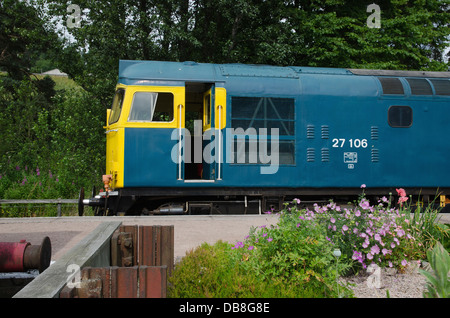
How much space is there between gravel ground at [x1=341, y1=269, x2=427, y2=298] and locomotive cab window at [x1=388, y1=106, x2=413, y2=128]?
649cm

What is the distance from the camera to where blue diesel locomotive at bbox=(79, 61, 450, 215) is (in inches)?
379

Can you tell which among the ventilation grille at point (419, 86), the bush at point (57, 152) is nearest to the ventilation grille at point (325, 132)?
the ventilation grille at point (419, 86)

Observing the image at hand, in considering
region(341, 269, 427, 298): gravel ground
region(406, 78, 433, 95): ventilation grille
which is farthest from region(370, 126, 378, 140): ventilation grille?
region(341, 269, 427, 298): gravel ground

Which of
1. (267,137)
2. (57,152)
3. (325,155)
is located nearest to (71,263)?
(267,137)

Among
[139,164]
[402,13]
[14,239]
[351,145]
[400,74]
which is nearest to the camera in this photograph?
[14,239]

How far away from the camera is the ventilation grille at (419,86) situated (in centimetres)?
1075

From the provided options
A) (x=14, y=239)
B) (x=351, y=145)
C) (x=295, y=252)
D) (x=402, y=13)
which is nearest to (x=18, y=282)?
(x=14, y=239)

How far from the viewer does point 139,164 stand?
9539mm

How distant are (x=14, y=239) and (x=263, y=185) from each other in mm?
5278

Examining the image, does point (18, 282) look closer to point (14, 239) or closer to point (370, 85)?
point (14, 239)

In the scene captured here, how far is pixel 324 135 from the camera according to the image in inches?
407

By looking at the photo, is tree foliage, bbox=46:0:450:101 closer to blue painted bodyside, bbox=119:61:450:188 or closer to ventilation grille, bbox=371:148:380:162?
blue painted bodyside, bbox=119:61:450:188

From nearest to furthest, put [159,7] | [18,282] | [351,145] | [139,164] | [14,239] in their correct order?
[18,282]
[14,239]
[139,164]
[351,145]
[159,7]

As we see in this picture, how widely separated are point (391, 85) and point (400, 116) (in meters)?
0.79
